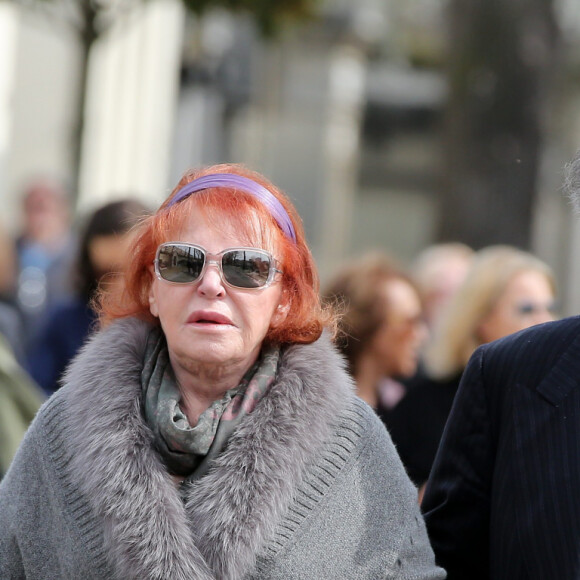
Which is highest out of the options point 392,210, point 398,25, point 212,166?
point 398,25

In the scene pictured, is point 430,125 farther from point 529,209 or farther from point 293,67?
point 529,209

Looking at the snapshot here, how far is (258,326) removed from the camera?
8.43 ft

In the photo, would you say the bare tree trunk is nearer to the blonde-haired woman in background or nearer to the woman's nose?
the blonde-haired woman in background

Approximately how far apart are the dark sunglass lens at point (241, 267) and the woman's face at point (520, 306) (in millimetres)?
2096

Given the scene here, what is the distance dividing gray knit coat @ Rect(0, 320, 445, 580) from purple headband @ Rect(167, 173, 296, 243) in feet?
1.00

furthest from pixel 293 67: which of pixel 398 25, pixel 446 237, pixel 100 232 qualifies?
pixel 100 232

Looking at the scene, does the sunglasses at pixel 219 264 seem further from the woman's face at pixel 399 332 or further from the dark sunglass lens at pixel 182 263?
the woman's face at pixel 399 332

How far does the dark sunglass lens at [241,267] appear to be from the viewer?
99.3 inches

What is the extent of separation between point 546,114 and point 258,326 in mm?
7259

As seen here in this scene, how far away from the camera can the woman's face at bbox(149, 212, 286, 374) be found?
2.50m

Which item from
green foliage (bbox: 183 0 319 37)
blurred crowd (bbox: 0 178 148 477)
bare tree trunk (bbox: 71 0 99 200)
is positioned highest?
green foliage (bbox: 183 0 319 37)

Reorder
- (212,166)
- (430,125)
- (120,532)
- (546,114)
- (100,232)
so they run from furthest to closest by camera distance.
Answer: (430,125), (546,114), (100,232), (212,166), (120,532)

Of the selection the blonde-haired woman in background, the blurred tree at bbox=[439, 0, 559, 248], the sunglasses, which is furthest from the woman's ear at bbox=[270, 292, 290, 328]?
the blurred tree at bbox=[439, 0, 559, 248]

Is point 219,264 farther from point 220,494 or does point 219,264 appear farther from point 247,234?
point 220,494
